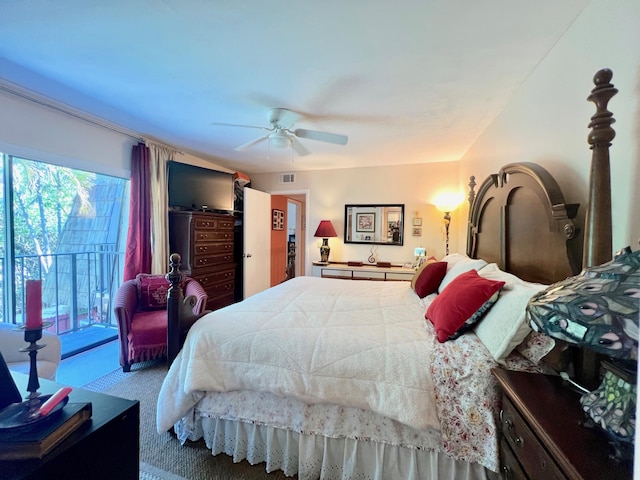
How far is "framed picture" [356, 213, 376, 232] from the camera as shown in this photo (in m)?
4.38

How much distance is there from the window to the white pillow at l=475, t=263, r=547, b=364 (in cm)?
360

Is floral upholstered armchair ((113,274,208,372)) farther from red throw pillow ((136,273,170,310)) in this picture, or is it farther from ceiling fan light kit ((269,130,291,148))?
ceiling fan light kit ((269,130,291,148))

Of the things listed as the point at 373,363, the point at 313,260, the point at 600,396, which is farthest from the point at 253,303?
the point at 313,260

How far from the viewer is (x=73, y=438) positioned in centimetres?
79

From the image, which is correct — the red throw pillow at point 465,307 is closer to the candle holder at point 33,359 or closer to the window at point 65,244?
the candle holder at point 33,359

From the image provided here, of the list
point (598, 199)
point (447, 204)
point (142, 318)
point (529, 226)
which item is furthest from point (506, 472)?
point (447, 204)

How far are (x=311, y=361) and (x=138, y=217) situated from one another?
2843 mm

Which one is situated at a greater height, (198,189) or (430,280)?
(198,189)

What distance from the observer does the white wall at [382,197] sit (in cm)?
407

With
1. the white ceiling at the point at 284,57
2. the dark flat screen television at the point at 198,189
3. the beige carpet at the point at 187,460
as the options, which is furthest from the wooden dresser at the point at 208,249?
the beige carpet at the point at 187,460

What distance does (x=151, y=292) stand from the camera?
9.13 feet

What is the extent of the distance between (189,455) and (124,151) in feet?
10.2

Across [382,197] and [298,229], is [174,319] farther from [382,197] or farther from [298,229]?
[298,229]

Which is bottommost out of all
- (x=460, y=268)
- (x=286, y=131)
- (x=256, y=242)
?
(x=460, y=268)
